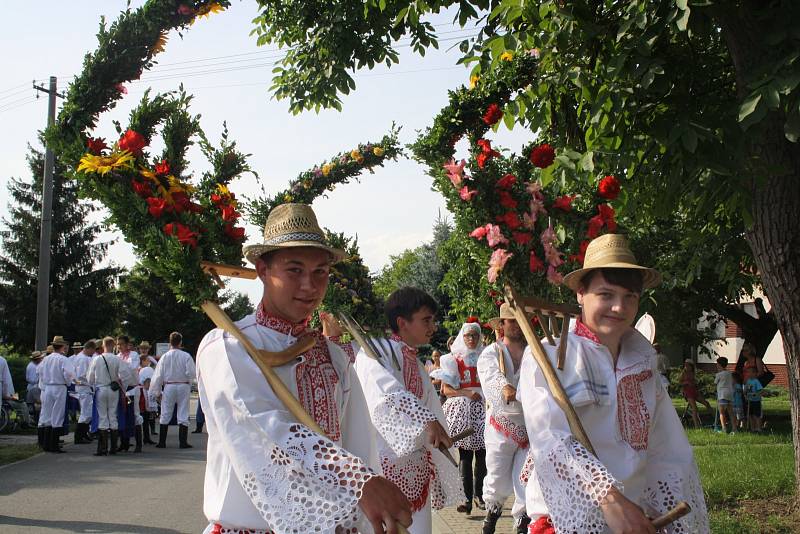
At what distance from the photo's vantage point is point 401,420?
5691 mm

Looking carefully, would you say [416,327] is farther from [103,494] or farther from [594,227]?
[103,494]

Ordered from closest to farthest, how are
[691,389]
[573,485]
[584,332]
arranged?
[573,485] < [584,332] < [691,389]

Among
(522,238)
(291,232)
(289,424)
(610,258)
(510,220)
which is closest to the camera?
(289,424)

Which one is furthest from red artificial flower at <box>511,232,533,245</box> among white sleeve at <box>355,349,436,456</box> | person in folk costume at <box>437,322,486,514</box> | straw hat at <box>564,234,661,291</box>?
person in folk costume at <box>437,322,486,514</box>

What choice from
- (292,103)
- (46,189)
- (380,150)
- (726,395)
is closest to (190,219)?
(380,150)

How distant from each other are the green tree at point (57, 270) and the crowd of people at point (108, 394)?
21.9m

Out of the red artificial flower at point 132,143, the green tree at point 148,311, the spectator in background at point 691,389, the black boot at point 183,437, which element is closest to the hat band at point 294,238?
the red artificial flower at point 132,143

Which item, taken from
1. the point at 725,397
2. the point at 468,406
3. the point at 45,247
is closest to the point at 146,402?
the point at 45,247

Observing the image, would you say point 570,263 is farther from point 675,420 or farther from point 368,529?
point 368,529

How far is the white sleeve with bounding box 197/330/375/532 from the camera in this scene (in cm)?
283

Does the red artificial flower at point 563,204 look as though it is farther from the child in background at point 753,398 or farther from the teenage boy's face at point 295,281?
the child in background at point 753,398

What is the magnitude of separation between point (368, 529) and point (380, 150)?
7.12 m

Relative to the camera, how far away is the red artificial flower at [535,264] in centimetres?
567

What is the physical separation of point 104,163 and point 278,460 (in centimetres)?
257
